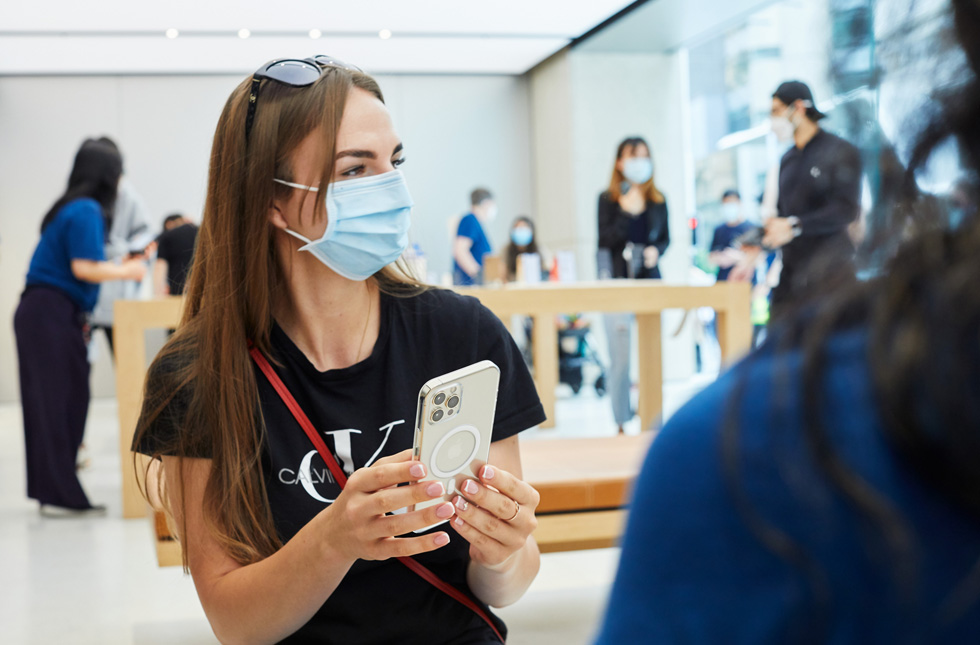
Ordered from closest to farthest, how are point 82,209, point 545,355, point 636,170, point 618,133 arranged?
1. point 82,209
2. point 636,170
3. point 545,355
4. point 618,133

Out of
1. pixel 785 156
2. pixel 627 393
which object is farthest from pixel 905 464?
pixel 627 393

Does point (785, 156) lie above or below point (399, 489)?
above

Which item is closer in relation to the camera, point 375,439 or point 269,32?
point 375,439

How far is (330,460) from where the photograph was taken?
3.86ft

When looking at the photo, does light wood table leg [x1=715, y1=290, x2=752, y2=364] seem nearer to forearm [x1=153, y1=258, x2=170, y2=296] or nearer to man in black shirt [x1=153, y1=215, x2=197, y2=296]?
man in black shirt [x1=153, y1=215, x2=197, y2=296]

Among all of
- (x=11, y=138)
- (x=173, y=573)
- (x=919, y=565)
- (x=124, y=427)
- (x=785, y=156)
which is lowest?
(x=173, y=573)

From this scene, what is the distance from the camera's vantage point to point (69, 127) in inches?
362

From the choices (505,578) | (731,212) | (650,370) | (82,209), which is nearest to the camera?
(505,578)

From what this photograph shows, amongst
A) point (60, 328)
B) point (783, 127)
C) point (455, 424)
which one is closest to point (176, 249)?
point (60, 328)

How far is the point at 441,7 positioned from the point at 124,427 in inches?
214

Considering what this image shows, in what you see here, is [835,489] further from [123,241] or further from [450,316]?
[123,241]

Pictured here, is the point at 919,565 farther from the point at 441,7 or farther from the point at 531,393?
the point at 441,7

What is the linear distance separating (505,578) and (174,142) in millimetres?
9230

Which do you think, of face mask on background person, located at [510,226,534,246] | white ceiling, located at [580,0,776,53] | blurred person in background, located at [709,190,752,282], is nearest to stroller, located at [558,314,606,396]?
face mask on background person, located at [510,226,534,246]
